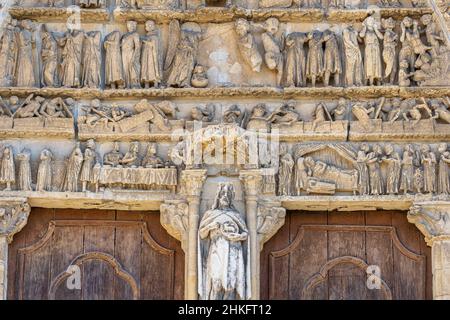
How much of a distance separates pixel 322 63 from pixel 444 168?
136 cm

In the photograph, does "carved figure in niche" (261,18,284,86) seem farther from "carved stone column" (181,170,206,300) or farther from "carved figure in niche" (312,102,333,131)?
"carved stone column" (181,170,206,300)

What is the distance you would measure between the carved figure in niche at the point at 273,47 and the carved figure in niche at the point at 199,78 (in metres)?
0.54

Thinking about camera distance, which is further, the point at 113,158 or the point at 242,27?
the point at 242,27

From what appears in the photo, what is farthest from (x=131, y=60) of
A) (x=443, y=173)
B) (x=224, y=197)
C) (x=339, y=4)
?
(x=443, y=173)

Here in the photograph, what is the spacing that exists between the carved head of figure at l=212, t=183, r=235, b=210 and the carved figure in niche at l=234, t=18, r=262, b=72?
3.73ft

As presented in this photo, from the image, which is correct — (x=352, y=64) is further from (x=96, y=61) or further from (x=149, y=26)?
(x=96, y=61)

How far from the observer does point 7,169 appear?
10.5 metres

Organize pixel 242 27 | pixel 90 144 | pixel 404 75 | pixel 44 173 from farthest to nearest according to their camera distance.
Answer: pixel 242 27 < pixel 404 75 < pixel 90 144 < pixel 44 173

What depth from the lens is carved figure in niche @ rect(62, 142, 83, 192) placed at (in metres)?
10.5

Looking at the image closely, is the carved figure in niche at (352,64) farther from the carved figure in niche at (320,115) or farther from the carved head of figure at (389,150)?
the carved head of figure at (389,150)

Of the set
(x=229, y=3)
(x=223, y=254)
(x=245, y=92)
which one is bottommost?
(x=223, y=254)

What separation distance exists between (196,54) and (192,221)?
1.52m

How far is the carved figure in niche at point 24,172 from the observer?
413 inches

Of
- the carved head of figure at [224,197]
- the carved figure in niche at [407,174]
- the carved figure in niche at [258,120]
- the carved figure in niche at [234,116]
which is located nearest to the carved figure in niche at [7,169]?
the carved head of figure at [224,197]
